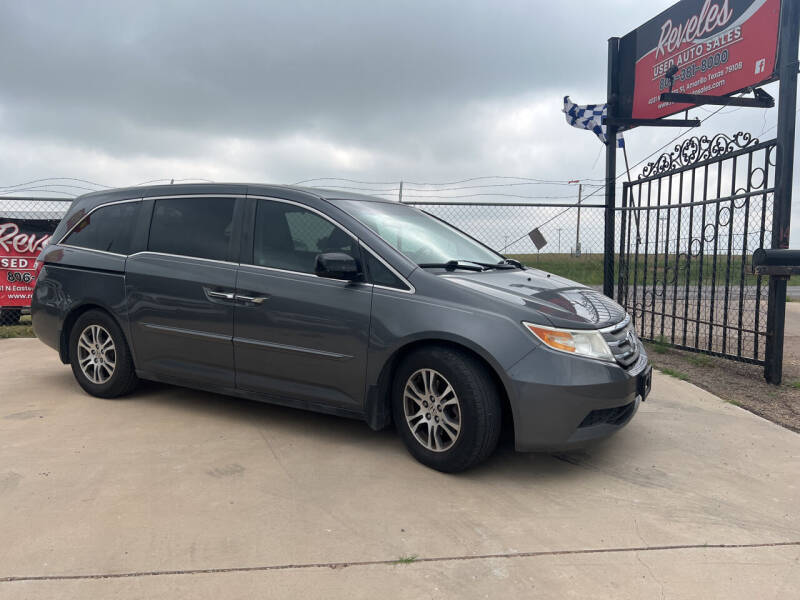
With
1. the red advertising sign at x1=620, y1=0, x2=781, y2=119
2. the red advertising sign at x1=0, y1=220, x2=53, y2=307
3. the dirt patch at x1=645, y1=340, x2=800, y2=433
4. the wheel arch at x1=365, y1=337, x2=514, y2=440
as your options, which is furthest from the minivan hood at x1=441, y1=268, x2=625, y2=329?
the red advertising sign at x1=0, y1=220, x2=53, y2=307

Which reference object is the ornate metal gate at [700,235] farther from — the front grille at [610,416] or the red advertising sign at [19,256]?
the red advertising sign at [19,256]

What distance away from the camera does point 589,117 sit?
A: 28.3 feet

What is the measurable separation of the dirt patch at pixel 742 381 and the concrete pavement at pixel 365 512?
57 cm

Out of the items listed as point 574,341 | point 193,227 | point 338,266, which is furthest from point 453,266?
point 193,227

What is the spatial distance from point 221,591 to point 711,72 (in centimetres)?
690

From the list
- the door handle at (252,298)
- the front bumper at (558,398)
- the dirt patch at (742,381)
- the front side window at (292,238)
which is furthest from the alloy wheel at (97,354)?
the dirt patch at (742,381)

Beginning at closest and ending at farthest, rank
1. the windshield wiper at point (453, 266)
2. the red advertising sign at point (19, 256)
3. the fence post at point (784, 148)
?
the windshield wiper at point (453, 266), the fence post at point (784, 148), the red advertising sign at point (19, 256)

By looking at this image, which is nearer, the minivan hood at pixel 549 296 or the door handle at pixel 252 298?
the minivan hood at pixel 549 296

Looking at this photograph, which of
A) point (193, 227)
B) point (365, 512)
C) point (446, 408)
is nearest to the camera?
point (365, 512)

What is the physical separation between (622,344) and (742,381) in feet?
10.2

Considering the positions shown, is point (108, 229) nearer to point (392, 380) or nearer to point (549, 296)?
point (392, 380)

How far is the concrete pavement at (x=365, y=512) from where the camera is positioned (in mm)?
2516

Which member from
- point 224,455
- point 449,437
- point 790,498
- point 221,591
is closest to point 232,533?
point 221,591

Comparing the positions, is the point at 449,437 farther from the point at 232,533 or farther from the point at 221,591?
the point at 221,591
